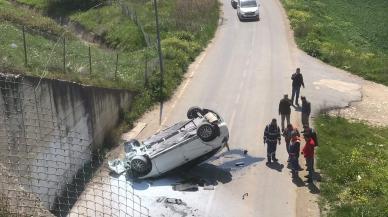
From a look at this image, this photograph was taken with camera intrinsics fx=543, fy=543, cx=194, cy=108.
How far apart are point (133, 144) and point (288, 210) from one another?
5165mm

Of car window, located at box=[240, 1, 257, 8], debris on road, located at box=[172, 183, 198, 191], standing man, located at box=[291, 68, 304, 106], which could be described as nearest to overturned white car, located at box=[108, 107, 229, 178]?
debris on road, located at box=[172, 183, 198, 191]

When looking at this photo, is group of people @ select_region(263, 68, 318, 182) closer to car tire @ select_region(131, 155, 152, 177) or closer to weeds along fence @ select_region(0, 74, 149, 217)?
car tire @ select_region(131, 155, 152, 177)

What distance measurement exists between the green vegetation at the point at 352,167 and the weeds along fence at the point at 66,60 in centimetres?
807

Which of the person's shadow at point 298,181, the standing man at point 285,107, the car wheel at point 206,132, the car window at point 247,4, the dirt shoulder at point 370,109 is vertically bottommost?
the dirt shoulder at point 370,109

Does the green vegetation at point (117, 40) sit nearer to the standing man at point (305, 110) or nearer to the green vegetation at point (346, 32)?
the green vegetation at point (346, 32)

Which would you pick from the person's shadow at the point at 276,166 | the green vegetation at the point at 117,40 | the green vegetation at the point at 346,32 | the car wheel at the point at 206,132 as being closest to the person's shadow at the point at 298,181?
the person's shadow at the point at 276,166

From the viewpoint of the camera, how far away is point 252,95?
893 inches

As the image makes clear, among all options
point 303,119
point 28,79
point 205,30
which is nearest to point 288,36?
point 205,30

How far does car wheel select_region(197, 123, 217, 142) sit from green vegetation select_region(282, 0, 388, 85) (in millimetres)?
13796

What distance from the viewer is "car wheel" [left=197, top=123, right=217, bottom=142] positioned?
15.0 m

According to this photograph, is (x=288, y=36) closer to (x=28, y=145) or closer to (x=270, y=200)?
(x=270, y=200)

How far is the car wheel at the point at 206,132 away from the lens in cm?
1505

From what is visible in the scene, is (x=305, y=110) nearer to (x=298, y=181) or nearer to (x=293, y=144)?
(x=293, y=144)

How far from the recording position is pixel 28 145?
45.1 ft
